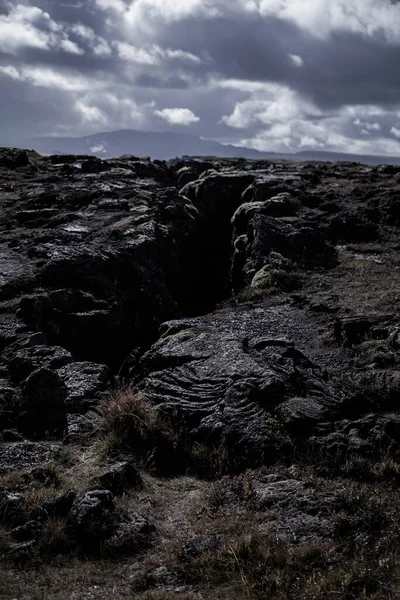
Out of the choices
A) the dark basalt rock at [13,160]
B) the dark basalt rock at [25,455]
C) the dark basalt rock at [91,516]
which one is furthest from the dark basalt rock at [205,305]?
the dark basalt rock at [91,516]

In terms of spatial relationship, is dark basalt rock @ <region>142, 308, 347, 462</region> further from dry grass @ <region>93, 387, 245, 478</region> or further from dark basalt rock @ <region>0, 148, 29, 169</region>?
dark basalt rock @ <region>0, 148, 29, 169</region>

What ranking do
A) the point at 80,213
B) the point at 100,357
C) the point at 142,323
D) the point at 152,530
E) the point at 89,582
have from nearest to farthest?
the point at 89,582, the point at 152,530, the point at 100,357, the point at 142,323, the point at 80,213

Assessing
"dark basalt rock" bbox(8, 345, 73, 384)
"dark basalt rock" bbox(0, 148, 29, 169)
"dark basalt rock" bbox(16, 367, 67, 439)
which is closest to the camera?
"dark basalt rock" bbox(16, 367, 67, 439)

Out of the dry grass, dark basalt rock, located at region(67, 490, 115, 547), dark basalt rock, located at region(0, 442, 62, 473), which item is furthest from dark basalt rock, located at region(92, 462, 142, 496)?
dark basalt rock, located at region(0, 442, 62, 473)

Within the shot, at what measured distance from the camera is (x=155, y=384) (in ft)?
48.4

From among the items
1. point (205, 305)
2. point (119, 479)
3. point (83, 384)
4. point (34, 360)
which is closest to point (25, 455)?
point (119, 479)

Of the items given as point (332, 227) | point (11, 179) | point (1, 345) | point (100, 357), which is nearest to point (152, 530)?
point (1, 345)

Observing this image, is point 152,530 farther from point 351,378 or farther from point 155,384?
point 351,378

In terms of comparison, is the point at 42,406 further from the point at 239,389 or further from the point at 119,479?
the point at 239,389

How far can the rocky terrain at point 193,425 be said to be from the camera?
339 inches

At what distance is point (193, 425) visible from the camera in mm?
13086

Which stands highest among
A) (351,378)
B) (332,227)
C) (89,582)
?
(332,227)

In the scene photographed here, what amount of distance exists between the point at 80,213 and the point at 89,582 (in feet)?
80.1

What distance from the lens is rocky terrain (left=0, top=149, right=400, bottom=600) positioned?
8602 mm
